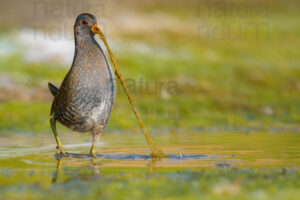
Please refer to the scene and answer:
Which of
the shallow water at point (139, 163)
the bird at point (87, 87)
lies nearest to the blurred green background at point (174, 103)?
the shallow water at point (139, 163)

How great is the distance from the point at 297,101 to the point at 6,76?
35.5 feet

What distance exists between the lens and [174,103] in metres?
20.0

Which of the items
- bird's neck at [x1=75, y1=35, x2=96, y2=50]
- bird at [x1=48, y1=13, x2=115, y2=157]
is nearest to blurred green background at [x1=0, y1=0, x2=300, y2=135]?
bird at [x1=48, y1=13, x2=115, y2=157]

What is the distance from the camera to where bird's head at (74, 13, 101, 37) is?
37.1 feet

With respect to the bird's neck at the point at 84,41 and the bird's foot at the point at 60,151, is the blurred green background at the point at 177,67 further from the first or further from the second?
the bird's neck at the point at 84,41

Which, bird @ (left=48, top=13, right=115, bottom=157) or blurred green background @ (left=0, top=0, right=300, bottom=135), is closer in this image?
bird @ (left=48, top=13, right=115, bottom=157)

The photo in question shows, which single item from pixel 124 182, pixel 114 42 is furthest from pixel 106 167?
pixel 114 42

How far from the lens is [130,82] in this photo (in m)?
22.7

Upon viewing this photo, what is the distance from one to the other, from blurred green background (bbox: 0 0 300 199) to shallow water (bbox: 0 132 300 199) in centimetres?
3

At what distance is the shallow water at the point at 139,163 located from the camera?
7.79m

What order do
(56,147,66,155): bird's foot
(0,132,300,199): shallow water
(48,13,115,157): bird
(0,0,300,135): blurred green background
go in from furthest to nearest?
(0,0,300,135): blurred green background, (56,147,66,155): bird's foot, (48,13,115,157): bird, (0,132,300,199): shallow water

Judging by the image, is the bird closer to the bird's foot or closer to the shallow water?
the bird's foot

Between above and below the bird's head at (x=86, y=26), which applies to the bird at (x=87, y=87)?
below

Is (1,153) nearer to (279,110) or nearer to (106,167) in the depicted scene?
(106,167)
